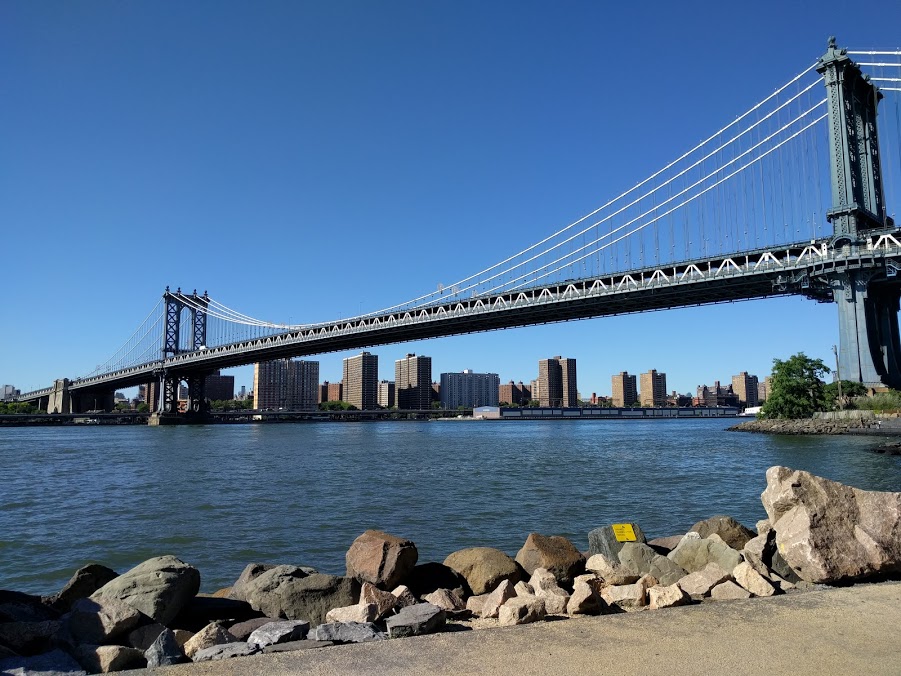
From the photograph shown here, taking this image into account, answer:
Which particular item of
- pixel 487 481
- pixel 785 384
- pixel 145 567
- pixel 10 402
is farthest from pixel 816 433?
pixel 10 402

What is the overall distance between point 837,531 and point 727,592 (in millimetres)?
1021

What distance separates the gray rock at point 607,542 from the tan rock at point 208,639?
3.89 m

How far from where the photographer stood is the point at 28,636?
4434mm

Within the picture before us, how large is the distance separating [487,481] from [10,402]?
→ 396 feet

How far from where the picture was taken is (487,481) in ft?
58.4

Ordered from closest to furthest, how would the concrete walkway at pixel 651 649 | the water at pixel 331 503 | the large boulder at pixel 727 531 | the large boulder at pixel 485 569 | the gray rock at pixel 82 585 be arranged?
1. the concrete walkway at pixel 651 649
2. the gray rock at pixel 82 585
3. the large boulder at pixel 485 569
4. the large boulder at pixel 727 531
5. the water at pixel 331 503

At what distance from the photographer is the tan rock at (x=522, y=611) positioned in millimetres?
4844

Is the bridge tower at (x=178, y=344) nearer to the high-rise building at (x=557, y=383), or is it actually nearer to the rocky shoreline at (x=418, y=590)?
the rocky shoreline at (x=418, y=590)

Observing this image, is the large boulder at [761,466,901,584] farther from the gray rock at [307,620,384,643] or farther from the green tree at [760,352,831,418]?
the green tree at [760,352,831,418]

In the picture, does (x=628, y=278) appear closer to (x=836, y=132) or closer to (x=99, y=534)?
(x=836, y=132)

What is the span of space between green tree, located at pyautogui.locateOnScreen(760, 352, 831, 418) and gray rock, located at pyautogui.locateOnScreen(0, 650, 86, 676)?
53.9 meters

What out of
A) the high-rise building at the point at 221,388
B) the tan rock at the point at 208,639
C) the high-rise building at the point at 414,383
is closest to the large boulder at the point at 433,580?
the tan rock at the point at 208,639

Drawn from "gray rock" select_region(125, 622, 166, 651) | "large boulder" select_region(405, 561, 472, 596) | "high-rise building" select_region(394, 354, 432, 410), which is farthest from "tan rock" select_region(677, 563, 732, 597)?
"high-rise building" select_region(394, 354, 432, 410)

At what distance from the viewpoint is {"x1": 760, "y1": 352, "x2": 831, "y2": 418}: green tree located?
1986 inches
